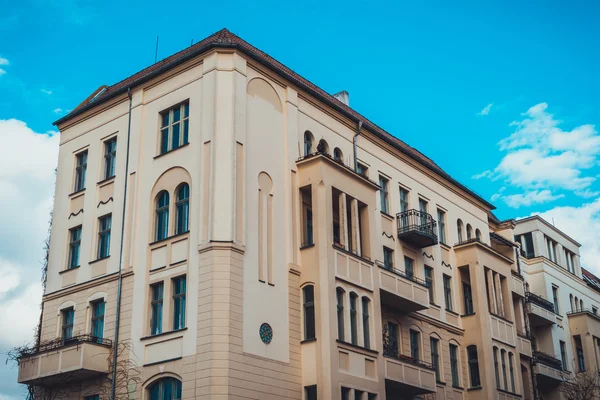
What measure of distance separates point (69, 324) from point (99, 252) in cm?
306

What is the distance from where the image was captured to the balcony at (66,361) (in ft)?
97.0

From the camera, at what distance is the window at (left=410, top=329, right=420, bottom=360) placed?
122ft

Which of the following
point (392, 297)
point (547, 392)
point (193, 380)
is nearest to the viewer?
point (193, 380)

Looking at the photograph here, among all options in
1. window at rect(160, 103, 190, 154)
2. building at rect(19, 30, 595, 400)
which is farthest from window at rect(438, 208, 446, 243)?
window at rect(160, 103, 190, 154)

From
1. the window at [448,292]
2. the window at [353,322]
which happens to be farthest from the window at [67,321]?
the window at [448,292]

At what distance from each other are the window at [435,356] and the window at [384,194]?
636 centimetres

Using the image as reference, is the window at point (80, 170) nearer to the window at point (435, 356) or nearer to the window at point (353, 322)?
the window at point (353, 322)

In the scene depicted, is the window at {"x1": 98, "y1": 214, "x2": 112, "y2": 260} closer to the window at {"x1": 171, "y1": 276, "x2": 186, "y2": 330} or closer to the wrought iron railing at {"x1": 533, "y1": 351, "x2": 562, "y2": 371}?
the window at {"x1": 171, "y1": 276, "x2": 186, "y2": 330}

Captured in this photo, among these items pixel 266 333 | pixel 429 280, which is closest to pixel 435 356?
pixel 429 280

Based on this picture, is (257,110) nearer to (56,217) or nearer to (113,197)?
(113,197)

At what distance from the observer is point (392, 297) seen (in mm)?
34625

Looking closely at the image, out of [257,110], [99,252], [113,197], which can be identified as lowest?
[99,252]

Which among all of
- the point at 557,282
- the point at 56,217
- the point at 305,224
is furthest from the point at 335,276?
the point at 557,282

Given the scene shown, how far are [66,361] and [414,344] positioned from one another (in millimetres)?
15540
